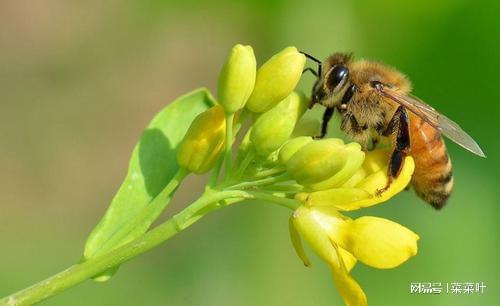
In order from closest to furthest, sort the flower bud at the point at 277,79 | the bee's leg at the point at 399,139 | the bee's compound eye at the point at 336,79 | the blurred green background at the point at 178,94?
1. the flower bud at the point at 277,79
2. the bee's leg at the point at 399,139
3. the bee's compound eye at the point at 336,79
4. the blurred green background at the point at 178,94

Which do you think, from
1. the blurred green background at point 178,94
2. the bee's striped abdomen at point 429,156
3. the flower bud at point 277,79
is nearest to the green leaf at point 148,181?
the flower bud at point 277,79

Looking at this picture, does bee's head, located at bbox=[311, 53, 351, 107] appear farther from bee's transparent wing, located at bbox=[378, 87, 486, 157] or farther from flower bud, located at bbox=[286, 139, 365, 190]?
flower bud, located at bbox=[286, 139, 365, 190]

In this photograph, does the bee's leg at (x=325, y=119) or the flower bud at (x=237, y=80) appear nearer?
the flower bud at (x=237, y=80)

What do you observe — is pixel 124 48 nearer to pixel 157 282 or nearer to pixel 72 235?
pixel 72 235

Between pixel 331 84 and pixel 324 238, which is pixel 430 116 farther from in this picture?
pixel 324 238

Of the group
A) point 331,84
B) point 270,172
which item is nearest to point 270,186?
point 270,172

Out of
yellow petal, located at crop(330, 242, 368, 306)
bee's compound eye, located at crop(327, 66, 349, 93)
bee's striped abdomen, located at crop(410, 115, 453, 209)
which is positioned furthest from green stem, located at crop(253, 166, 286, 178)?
bee's striped abdomen, located at crop(410, 115, 453, 209)

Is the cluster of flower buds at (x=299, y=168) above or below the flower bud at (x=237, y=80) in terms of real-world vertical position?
below

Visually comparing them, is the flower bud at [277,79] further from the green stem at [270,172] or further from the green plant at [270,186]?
the green stem at [270,172]
